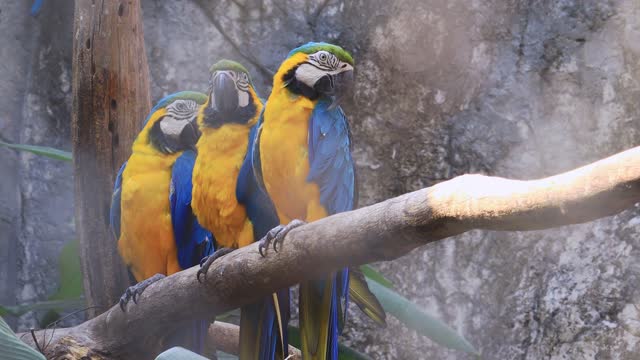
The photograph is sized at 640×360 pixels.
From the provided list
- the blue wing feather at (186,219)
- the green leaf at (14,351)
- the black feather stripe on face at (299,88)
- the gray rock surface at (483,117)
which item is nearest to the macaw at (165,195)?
the blue wing feather at (186,219)

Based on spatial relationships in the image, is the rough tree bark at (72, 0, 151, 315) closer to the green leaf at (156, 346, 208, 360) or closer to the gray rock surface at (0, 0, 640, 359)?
the gray rock surface at (0, 0, 640, 359)

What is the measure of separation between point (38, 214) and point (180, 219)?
0.92 meters

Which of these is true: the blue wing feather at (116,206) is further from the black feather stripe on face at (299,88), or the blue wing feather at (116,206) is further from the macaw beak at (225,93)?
the black feather stripe on face at (299,88)

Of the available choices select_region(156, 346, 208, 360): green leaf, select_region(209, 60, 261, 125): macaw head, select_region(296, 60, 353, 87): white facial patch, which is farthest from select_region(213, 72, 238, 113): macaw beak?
select_region(156, 346, 208, 360): green leaf

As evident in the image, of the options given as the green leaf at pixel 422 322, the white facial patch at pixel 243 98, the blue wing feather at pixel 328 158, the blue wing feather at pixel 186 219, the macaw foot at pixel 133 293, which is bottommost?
the green leaf at pixel 422 322

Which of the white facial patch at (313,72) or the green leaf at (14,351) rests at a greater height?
the white facial patch at (313,72)

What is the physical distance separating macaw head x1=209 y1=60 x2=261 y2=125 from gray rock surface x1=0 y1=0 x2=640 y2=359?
679mm

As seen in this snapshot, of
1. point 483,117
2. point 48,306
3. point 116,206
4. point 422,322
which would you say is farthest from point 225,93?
point 483,117

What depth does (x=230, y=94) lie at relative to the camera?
4.80ft

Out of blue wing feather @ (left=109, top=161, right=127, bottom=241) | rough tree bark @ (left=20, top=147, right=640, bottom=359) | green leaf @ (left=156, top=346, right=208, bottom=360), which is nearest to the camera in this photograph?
rough tree bark @ (left=20, top=147, right=640, bottom=359)

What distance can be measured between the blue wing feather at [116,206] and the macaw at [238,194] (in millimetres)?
218

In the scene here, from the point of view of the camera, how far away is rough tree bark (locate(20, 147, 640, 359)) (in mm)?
821

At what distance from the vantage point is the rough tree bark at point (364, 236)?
0.82 metres

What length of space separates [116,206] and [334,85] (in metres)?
0.55
